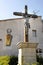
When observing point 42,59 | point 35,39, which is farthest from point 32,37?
point 42,59

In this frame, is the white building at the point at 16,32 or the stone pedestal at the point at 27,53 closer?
the stone pedestal at the point at 27,53

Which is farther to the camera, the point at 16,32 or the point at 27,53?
the point at 16,32

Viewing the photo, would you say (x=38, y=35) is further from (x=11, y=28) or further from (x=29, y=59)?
(x=29, y=59)

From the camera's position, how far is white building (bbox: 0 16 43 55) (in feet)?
79.5

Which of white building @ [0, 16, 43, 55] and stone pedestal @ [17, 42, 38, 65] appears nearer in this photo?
stone pedestal @ [17, 42, 38, 65]

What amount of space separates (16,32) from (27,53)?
13815mm

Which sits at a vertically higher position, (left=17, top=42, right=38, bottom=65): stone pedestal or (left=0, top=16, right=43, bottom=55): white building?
(left=0, top=16, right=43, bottom=55): white building

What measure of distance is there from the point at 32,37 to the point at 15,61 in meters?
4.85

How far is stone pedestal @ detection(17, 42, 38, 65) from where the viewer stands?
10718mm

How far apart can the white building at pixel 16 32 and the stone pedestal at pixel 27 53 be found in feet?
43.5

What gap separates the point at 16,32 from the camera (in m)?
24.6

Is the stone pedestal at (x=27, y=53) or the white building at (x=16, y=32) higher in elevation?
the white building at (x=16, y=32)

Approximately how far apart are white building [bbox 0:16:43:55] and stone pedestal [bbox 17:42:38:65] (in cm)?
1327

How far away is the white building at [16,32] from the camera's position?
24219mm
